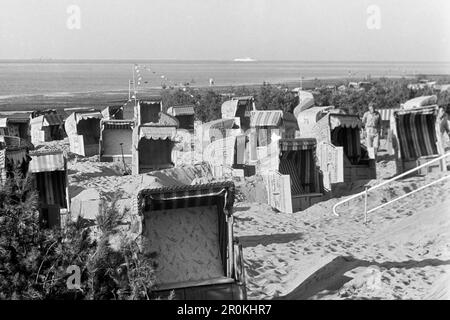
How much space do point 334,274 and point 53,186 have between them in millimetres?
4773

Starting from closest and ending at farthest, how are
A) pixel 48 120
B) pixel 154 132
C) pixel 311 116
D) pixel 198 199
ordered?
1. pixel 198 199
2. pixel 154 132
3. pixel 311 116
4. pixel 48 120

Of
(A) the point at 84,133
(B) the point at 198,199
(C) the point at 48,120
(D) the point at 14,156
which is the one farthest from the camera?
(C) the point at 48,120

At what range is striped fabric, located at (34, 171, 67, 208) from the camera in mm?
10266

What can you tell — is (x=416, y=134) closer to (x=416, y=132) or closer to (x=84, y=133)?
(x=416, y=132)

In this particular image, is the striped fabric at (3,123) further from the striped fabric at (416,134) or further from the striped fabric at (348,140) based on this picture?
the striped fabric at (416,134)

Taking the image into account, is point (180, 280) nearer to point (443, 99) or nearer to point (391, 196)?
point (391, 196)

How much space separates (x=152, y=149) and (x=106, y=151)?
181 centimetres

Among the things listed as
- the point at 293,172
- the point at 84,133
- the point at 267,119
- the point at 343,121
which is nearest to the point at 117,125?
the point at 84,133

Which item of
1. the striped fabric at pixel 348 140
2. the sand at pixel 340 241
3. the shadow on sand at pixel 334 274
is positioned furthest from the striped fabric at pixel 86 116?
the shadow on sand at pixel 334 274

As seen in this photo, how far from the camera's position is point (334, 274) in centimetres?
722

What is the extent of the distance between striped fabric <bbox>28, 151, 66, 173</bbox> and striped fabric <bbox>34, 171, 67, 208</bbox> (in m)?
0.13

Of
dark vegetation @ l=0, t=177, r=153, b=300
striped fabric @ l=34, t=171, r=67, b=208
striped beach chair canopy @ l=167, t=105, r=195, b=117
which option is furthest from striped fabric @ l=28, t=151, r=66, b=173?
striped beach chair canopy @ l=167, t=105, r=195, b=117

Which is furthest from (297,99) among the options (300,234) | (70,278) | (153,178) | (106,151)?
(70,278)
